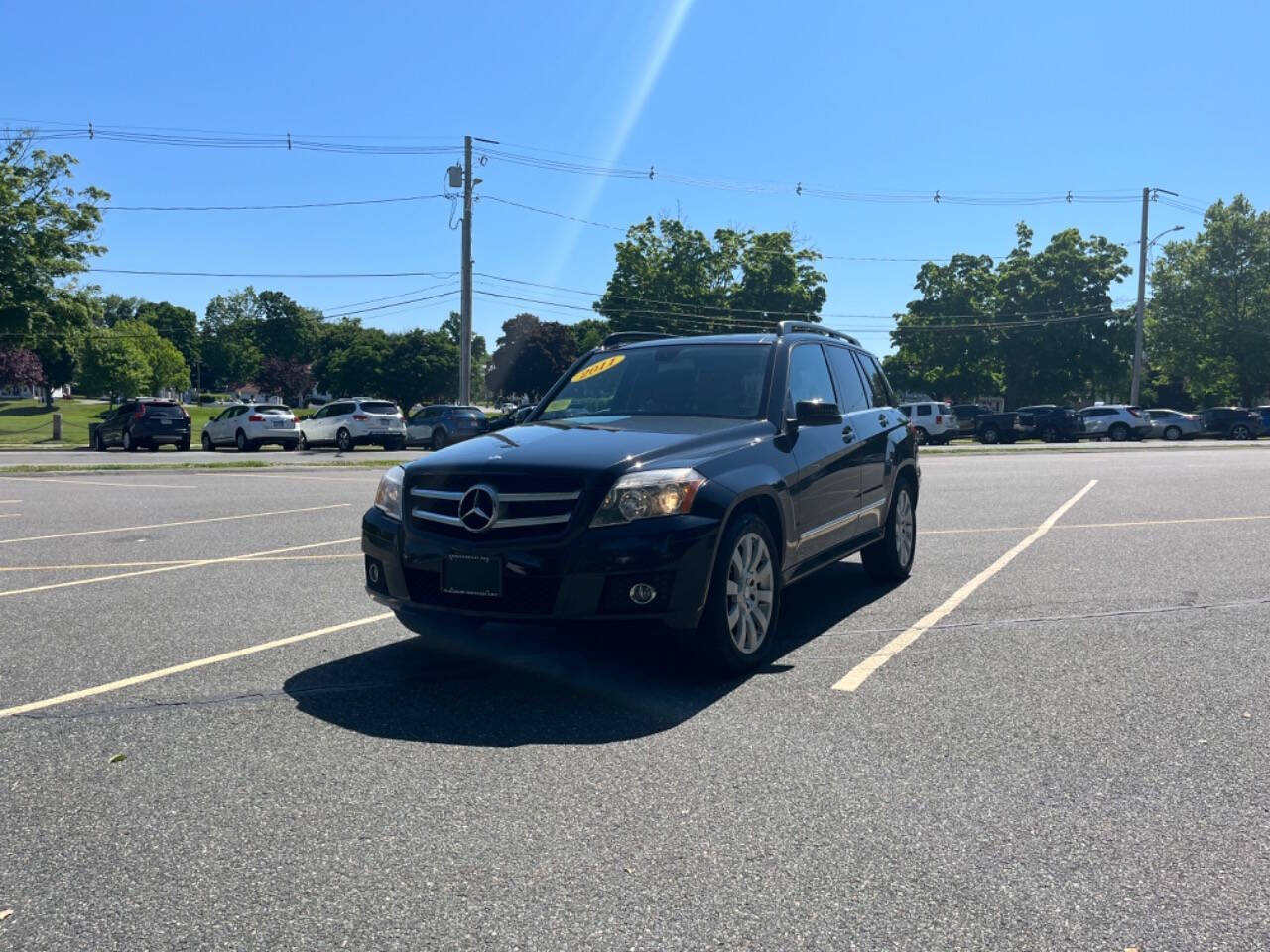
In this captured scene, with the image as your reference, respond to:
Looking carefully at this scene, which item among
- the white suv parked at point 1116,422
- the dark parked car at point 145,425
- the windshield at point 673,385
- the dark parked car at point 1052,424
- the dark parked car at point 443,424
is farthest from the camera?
the white suv parked at point 1116,422

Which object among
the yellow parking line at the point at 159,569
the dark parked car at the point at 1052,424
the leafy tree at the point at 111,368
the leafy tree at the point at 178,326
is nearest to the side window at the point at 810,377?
the yellow parking line at the point at 159,569

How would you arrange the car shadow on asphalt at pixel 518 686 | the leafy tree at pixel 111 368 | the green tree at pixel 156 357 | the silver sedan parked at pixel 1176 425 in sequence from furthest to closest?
the green tree at pixel 156 357 → the leafy tree at pixel 111 368 → the silver sedan parked at pixel 1176 425 → the car shadow on asphalt at pixel 518 686

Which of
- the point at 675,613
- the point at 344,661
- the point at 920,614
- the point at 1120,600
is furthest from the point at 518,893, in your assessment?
the point at 1120,600

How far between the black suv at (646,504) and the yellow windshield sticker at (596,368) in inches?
1.1

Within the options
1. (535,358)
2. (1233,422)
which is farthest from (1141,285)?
(535,358)

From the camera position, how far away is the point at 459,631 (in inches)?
233

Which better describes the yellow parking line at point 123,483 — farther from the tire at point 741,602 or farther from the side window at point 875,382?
the tire at point 741,602

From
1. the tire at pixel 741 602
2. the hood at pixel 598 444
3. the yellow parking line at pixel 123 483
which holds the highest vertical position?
the hood at pixel 598 444

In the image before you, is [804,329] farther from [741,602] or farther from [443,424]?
[443,424]

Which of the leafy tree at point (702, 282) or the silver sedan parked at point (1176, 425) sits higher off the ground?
the leafy tree at point (702, 282)

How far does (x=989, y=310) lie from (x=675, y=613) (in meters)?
71.4

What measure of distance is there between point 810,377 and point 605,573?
2.66m

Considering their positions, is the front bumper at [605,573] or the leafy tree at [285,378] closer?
the front bumper at [605,573]

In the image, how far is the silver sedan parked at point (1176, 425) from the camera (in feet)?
161
